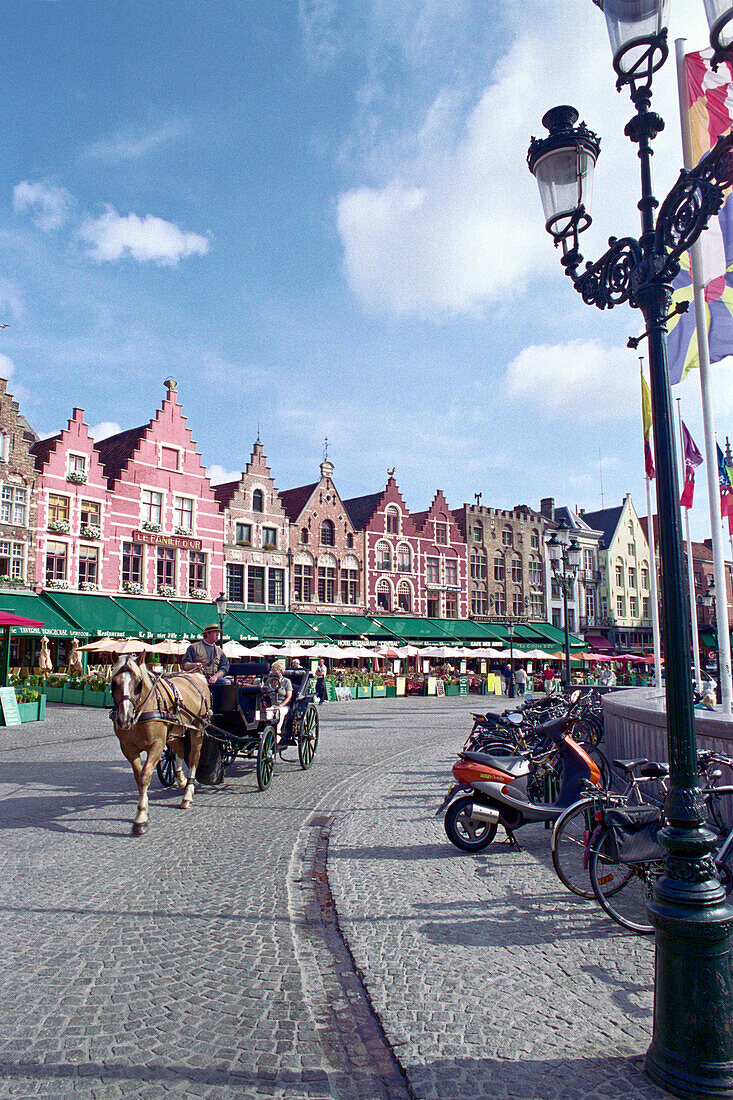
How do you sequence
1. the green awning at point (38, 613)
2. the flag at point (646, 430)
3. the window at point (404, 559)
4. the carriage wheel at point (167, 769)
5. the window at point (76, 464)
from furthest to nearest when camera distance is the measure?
the window at point (404, 559)
the window at point (76, 464)
the green awning at point (38, 613)
the flag at point (646, 430)
the carriage wheel at point (167, 769)

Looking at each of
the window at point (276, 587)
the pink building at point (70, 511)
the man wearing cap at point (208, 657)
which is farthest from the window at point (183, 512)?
the man wearing cap at point (208, 657)

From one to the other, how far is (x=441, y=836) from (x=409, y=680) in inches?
1092

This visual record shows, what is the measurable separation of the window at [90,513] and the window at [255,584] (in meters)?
8.35

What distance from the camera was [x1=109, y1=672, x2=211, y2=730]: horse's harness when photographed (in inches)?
291

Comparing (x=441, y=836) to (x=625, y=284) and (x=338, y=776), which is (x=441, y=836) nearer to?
(x=338, y=776)

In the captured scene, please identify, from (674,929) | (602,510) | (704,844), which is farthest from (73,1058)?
(602,510)

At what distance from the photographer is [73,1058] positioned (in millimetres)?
3217

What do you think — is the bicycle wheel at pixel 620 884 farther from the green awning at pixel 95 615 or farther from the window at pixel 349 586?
the window at pixel 349 586

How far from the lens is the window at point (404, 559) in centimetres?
4494

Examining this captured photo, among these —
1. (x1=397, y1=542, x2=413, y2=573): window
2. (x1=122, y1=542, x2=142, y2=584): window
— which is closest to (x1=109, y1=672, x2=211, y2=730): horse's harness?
(x1=122, y1=542, x2=142, y2=584): window

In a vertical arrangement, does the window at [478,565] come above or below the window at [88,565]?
above

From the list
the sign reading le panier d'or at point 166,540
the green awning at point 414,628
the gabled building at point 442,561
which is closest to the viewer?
the sign reading le panier d'or at point 166,540

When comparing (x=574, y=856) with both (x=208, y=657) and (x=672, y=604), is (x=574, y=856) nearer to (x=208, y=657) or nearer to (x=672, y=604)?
(x=672, y=604)

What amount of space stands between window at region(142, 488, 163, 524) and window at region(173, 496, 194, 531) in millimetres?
717
